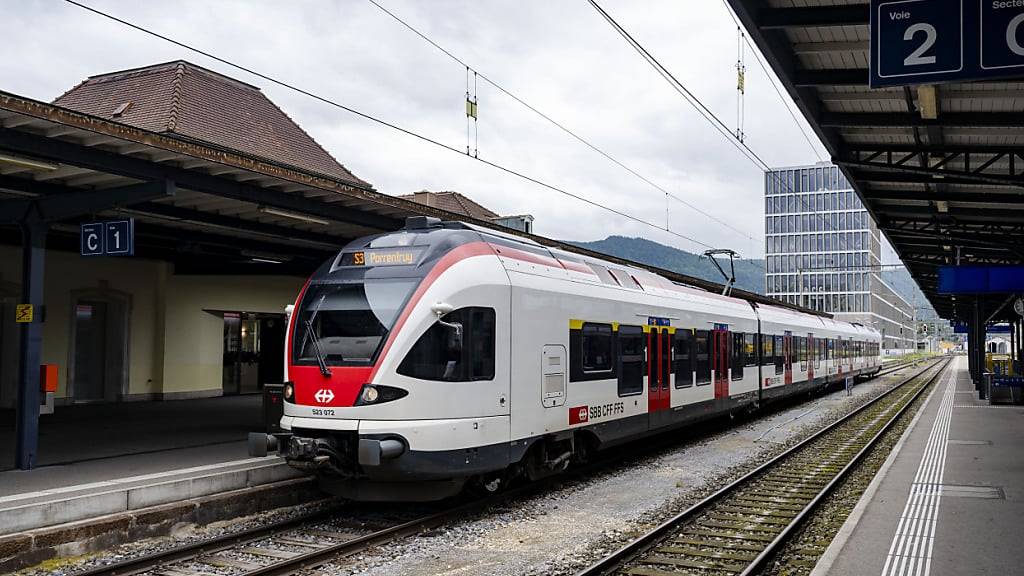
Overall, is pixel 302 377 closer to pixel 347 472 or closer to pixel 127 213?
pixel 347 472

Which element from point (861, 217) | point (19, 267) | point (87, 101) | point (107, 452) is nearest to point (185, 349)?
point (19, 267)

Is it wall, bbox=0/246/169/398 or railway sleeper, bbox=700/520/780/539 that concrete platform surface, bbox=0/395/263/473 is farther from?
railway sleeper, bbox=700/520/780/539

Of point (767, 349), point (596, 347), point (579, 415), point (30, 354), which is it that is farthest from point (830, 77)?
point (767, 349)

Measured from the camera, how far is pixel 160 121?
75.0 feet

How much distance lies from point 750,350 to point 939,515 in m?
10.1

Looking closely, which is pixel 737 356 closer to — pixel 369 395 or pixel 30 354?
pixel 369 395

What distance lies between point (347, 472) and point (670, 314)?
7167 millimetres

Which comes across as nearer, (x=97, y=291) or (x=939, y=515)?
(x=939, y=515)

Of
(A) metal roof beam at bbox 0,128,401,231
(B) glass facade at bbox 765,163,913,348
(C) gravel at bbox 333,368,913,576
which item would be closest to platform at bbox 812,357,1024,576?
(C) gravel at bbox 333,368,913,576

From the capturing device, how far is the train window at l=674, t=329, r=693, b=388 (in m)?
14.0

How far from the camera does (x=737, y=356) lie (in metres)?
17.6

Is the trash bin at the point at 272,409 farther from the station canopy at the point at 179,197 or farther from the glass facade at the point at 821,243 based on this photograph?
the glass facade at the point at 821,243

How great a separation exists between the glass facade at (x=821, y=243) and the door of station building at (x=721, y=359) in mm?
85199

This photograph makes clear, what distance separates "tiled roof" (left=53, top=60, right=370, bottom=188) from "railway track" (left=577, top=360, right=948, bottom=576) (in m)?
16.9
